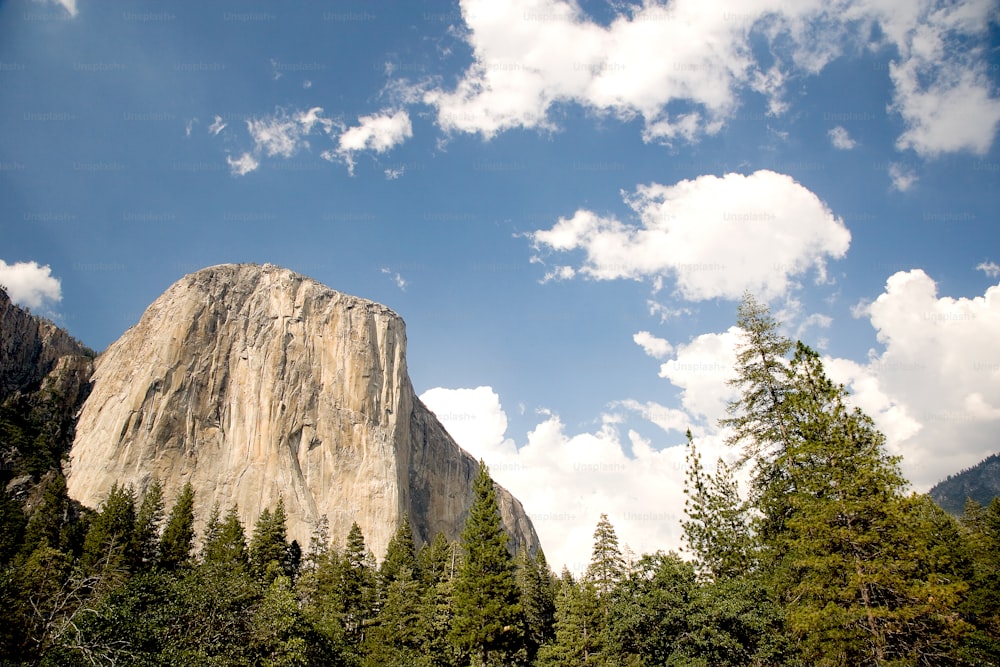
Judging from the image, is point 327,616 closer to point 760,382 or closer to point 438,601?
point 438,601

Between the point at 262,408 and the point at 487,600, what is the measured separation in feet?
221

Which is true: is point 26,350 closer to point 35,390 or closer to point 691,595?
point 35,390

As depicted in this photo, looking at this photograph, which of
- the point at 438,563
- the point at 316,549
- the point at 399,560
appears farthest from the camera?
the point at 316,549

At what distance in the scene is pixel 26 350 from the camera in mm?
101125

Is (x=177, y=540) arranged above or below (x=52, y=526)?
below

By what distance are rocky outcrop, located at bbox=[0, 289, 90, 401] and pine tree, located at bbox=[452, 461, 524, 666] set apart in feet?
315

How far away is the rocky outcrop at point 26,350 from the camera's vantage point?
96250 millimetres

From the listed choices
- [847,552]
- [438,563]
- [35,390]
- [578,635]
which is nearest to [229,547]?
[438,563]

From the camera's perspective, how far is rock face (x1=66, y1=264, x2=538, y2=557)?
81.8 meters

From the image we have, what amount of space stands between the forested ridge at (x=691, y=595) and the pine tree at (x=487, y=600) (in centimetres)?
9

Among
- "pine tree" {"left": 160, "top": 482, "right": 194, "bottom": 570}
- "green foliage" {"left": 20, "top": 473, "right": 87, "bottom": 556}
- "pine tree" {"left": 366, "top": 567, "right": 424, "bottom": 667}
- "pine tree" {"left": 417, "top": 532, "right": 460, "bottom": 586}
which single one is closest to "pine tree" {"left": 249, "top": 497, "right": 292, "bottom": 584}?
"pine tree" {"left": 160, "top": 482, "right": 194, "bottom": 570}

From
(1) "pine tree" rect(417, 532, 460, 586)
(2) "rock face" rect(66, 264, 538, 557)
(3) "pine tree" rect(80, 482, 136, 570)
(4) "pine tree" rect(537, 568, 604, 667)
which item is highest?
(2) "rock face" rect(66, 264, 538, 557)

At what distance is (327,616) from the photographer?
110ft

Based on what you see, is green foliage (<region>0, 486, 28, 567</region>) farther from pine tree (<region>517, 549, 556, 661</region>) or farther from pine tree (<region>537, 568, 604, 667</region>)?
pine tree (<region>537, 568, 604, 667</region>)
